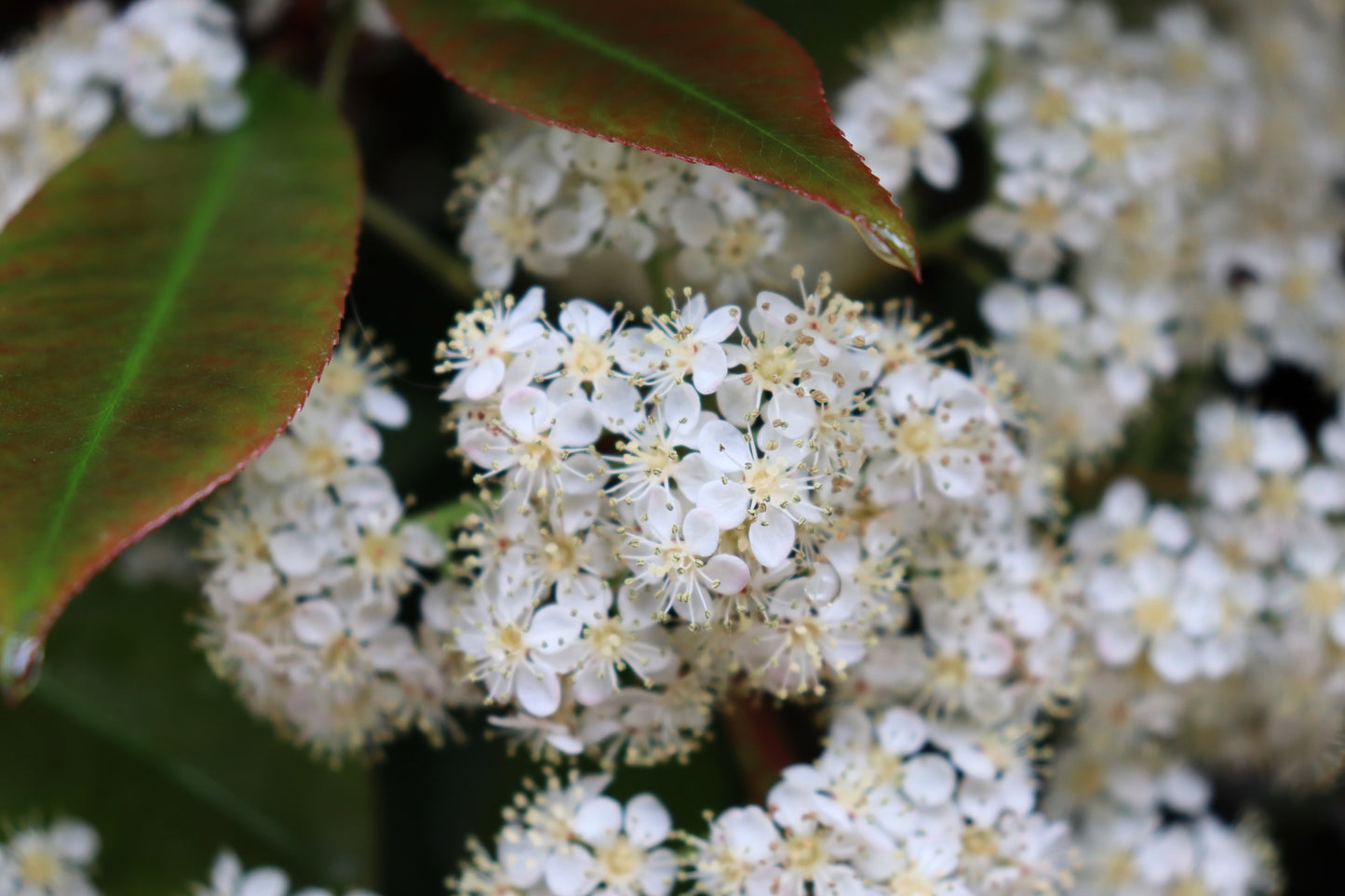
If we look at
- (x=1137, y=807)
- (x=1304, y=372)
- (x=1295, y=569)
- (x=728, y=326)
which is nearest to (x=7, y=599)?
(x=728, y=326)

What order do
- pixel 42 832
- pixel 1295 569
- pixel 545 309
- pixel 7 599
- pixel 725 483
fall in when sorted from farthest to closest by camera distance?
pixel 1295 569 → pixel 42 832 → pixel 545 309 → pixel 725 483 → pixel 7 599

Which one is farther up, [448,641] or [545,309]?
[545,309]

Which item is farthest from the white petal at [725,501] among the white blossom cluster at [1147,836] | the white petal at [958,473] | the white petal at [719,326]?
the white blossom cluster at [1147,836]

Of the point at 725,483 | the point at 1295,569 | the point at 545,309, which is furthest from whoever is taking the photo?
the point at 1295,569

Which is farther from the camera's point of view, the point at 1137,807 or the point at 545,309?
the point at 1137,807

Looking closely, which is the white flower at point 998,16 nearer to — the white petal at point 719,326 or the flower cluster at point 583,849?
the white petal at point 719,326

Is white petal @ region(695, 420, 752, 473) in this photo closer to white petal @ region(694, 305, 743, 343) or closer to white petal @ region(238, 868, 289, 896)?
white petal @ region(694, 305, 743, 343)

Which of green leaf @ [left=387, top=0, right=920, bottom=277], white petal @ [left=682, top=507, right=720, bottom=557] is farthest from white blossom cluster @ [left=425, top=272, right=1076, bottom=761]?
green leaf @ [left=387, top=0, right=920, bottom=277]

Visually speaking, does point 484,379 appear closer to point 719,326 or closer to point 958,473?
point 719,326

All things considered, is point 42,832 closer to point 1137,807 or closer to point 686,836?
point 686,836
